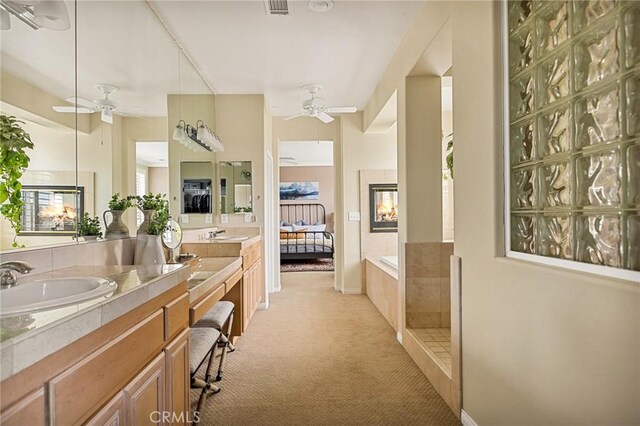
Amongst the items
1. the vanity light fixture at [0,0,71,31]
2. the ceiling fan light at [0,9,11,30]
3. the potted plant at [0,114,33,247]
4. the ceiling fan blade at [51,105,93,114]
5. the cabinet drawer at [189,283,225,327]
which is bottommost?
the cabinet drawer at [189,283,225,327]

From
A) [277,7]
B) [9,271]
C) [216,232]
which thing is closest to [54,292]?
[9,271]

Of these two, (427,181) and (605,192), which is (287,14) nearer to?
(427,181)

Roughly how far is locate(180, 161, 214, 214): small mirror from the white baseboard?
2.87 metres

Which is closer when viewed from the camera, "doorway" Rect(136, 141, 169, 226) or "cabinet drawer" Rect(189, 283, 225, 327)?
"cabinet drawer" Rect(189, 283, 225, 327)

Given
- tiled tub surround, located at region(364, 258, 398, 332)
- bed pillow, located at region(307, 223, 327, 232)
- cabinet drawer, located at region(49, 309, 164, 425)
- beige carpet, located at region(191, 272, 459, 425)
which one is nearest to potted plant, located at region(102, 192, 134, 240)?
cabinet drawer, located at region(49, 309, 164, 425)

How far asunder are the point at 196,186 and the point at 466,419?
10.5ft

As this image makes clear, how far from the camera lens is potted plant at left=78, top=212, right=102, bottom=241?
1.77 metres

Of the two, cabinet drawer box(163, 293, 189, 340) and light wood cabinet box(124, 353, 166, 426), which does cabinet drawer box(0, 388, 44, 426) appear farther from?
cabinet drawer box(163, 293, 189, 340)

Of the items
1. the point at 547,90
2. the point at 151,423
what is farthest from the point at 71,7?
the point at 547,90

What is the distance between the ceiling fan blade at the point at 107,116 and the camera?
1.94 meters

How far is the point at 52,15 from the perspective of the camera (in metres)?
1.57

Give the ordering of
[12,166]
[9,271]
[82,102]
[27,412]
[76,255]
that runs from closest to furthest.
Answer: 1. [27,412]
2. [9,271]
3. [12,166]
4. [76,255]
5. [82,102]

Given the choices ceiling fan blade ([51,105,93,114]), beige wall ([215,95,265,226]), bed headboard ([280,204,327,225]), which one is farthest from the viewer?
bed headboard ([280,204,327,225])

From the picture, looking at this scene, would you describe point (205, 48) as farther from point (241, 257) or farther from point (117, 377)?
point (117, 377)
